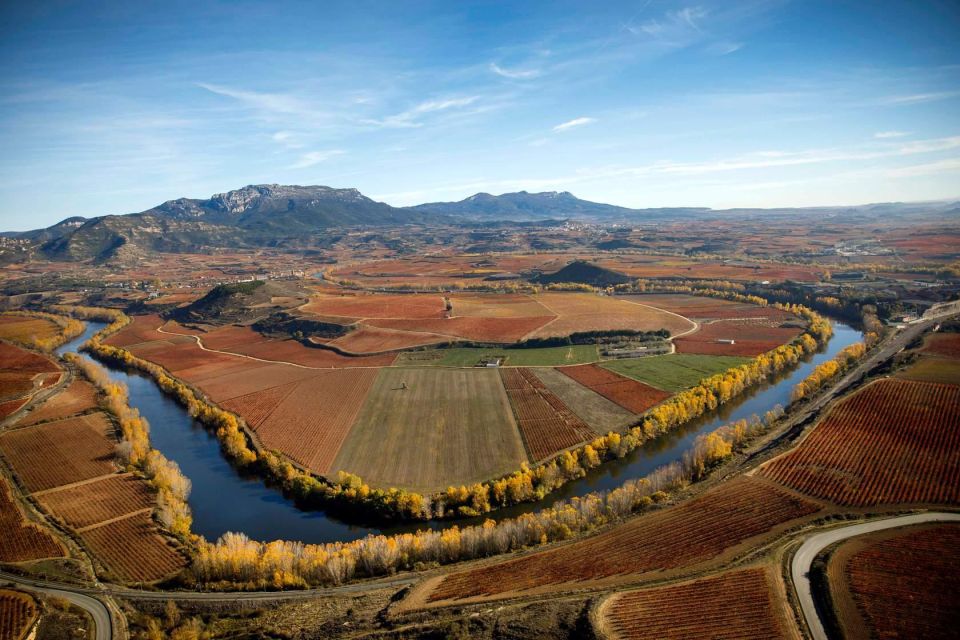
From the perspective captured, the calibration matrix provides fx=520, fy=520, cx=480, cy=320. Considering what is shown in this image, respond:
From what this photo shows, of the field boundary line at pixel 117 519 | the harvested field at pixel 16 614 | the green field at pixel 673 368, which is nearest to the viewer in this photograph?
the harvested field at pixel 16 614

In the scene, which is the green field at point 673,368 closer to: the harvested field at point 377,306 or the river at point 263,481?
the river at point 263,481

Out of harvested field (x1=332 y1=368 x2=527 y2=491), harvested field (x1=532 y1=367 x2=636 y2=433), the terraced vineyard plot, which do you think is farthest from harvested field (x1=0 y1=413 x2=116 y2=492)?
harvested field (x1=532 y1=367 x2=636 y2=433)

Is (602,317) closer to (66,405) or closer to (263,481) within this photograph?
(263,481)

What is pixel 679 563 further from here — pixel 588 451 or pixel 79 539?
pixel 79 539

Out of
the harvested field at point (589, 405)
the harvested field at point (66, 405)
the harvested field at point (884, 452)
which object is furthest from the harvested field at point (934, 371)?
the harvested field at point (66, 405)

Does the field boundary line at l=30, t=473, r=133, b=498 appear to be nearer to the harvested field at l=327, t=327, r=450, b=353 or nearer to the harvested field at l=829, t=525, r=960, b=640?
the harvested field at l=327, t=327, r=450, b=353
